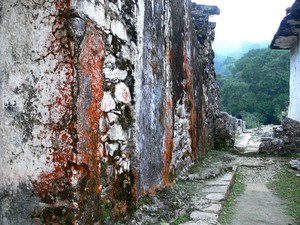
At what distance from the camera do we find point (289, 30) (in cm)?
942

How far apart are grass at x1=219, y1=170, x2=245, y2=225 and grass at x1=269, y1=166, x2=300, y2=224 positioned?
0.50 meters

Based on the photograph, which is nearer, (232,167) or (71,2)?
(71,2)

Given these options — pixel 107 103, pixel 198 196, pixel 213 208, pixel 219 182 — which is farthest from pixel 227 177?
pixel 107 103

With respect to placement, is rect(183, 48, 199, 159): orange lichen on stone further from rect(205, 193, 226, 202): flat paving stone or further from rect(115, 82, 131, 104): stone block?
rect(115, 82, 131, 104): stone block

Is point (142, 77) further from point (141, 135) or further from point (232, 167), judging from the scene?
point (232, 167)

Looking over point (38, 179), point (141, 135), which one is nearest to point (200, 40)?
point (141, 135)

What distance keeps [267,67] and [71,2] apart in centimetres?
3065

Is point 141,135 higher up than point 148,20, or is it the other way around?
point 148,20

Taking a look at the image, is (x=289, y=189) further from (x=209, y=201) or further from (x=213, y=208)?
(x=213, y=208)

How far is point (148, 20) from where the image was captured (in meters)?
3.56

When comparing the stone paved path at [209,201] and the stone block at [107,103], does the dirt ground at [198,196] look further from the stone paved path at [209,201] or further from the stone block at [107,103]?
the stone block at [107,103]

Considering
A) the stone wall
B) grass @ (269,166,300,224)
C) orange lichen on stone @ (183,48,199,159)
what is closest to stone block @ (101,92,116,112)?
the stone wall

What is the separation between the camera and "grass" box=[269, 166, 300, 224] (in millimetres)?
3948

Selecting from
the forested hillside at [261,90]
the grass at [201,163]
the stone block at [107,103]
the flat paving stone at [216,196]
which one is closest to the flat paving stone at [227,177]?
the grass at [201,163]
